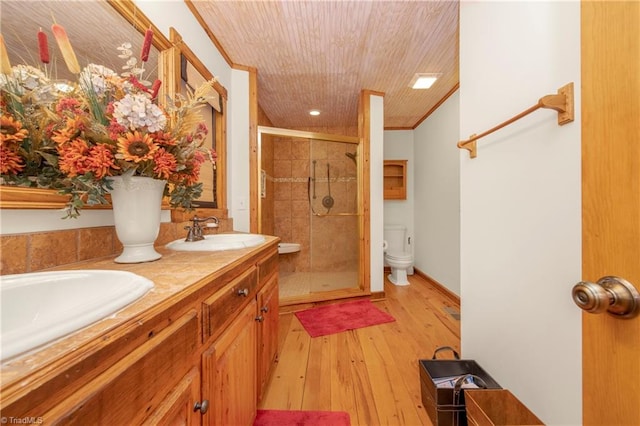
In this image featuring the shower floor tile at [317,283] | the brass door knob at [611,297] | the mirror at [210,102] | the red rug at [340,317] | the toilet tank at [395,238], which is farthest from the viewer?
the toilet tank at [395,238]

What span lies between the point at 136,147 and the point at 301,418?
138 centimetres

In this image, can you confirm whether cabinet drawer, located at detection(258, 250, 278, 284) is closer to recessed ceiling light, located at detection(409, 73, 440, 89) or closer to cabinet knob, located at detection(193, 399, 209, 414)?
cabinet knob, located at detection(193, 399, 209, 414)

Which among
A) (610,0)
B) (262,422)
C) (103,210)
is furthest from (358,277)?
(610,0)

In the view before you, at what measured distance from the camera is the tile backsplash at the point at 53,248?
2.11ft

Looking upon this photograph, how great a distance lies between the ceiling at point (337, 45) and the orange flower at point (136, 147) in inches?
55.1

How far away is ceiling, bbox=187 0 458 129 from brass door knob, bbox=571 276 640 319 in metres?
1.83

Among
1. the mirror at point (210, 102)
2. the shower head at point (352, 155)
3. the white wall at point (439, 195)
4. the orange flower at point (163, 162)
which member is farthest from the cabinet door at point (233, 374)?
the white wall at point (439, 195)

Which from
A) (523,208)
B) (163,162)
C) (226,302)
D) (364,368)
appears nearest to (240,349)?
(226,302)

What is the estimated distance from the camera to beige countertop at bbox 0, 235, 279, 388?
0.95ft

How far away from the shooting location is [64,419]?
0.96 feet

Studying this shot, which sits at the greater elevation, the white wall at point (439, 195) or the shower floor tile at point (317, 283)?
the white wall at point (439, 195)

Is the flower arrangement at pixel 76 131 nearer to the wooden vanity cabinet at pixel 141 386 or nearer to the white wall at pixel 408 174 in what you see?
the wooden vanity cabinet at pixel 141 386

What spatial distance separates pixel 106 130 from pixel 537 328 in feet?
5.28

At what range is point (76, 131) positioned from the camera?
667 millimetres
